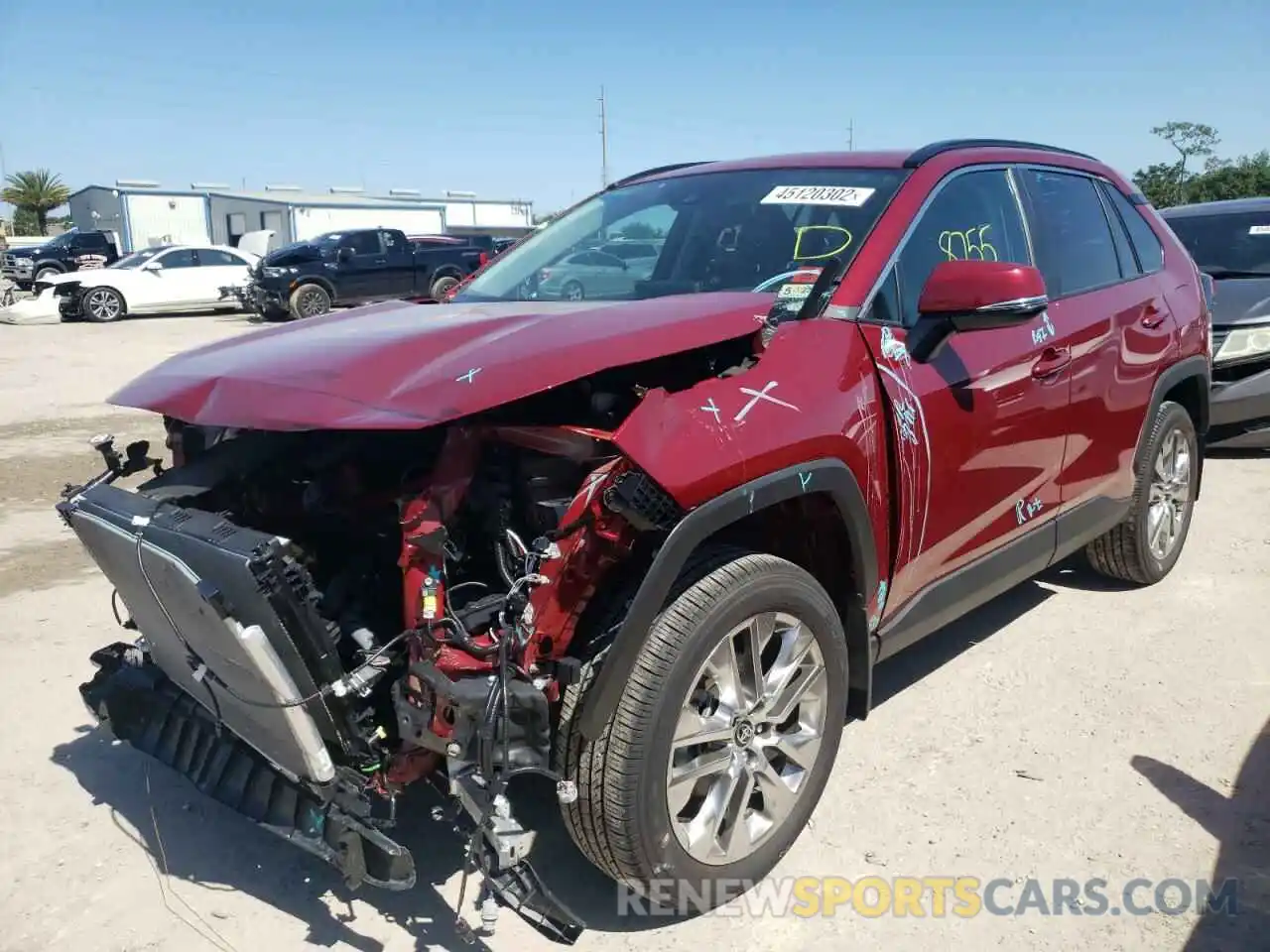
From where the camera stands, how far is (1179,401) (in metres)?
4.89

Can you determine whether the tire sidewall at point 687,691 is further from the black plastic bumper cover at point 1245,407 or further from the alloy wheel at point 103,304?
the alloy wheel at point 103,304

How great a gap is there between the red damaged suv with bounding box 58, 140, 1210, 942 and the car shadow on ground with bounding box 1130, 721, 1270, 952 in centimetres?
83

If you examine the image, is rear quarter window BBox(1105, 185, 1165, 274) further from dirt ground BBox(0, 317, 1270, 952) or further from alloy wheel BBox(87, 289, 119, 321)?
alloy wheel BBox(87, 289, 119, 321)

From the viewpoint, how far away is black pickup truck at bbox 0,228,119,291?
28.2 meters


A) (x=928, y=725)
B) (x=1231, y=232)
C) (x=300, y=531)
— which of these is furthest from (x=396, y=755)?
(x=1231, y=232)

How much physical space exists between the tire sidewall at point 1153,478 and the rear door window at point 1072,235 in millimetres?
772

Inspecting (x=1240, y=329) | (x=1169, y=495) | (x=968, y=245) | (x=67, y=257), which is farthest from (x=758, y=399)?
(x=67, y=257)

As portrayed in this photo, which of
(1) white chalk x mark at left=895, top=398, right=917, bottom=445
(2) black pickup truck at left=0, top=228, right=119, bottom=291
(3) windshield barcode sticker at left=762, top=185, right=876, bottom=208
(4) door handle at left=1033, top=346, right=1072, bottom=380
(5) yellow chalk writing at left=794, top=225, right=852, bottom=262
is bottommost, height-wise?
(1) white chalk x mark at left=895, top=398, right=917, bottom=445

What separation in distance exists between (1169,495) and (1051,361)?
5.77 feet

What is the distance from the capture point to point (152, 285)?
20828mm

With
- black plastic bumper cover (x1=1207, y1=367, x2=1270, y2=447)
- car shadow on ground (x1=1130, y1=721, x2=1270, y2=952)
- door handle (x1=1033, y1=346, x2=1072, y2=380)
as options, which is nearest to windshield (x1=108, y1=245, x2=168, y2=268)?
black plastic bumper cover (x1=1207, y1=367, x2=1270, y2=447)

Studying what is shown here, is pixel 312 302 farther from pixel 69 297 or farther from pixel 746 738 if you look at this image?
pixel 746 738

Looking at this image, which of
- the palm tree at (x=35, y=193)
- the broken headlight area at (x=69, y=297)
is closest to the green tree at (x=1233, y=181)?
the broken headlight area at (x=69, y=297)

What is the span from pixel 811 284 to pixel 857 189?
0.60 metres
